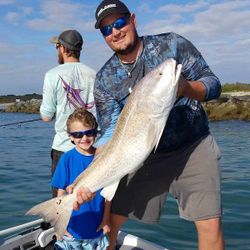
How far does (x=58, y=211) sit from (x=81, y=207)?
59cm

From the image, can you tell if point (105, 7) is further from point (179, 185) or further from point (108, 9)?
point (179, 185)

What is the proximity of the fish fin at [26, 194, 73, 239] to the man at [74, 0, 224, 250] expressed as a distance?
0.09m

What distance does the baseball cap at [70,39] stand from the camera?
5.72 metres

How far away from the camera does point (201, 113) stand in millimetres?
4641

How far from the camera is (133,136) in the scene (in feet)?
12.8

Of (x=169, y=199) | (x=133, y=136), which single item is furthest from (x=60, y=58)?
(x=169, y=199)

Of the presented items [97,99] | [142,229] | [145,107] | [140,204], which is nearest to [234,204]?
[142,229]

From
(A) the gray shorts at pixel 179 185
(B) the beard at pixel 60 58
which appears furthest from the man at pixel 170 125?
(B) the beard at pixel 60 58

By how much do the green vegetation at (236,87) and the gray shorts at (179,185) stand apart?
173 feet

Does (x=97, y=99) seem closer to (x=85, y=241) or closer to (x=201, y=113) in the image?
(x=201, y=113)

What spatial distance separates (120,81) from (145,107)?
3.16ft

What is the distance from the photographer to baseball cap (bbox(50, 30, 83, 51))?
5.72m

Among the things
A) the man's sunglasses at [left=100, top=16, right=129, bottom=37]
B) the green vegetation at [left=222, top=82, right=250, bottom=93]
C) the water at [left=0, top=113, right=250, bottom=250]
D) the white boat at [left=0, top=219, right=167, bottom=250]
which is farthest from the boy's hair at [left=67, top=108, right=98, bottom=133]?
the green vegetation at [left=222, top=82, right=250, bottom=93]

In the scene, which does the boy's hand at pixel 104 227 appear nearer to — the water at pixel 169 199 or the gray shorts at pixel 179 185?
the gray shorts at pixel 179 185
